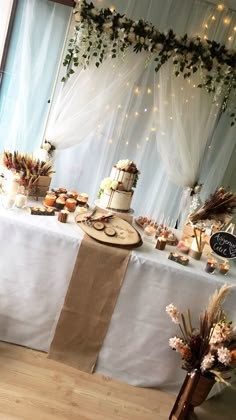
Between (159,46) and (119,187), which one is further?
(159,46)

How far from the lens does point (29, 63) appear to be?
3119mm

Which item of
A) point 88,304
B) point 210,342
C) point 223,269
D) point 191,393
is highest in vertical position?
point 223,269

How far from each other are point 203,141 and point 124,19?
120 cm

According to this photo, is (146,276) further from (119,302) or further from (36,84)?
(36,84)

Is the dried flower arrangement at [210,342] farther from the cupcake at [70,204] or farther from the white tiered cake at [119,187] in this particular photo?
the cupcake at [70,204]

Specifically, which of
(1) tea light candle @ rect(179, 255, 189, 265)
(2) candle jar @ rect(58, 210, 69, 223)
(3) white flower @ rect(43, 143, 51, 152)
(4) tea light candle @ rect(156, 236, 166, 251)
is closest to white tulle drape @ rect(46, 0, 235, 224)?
A: (3) white flower @ rect(43, 143, 51, 152)

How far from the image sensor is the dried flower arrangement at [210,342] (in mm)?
1791

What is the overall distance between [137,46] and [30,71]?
0.94 m

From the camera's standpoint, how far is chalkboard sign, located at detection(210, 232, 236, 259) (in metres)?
2.11

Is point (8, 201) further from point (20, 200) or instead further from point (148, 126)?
point (148, 126)

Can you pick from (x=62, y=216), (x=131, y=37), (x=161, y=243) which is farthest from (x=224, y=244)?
(x=131, y=37)

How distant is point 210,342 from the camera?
179 centimetres

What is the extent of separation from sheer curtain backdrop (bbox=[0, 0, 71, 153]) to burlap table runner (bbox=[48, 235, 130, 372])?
162 cm

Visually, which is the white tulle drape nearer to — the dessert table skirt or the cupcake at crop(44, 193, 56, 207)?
the cupcake at crop(44, 193, 56, 207)
